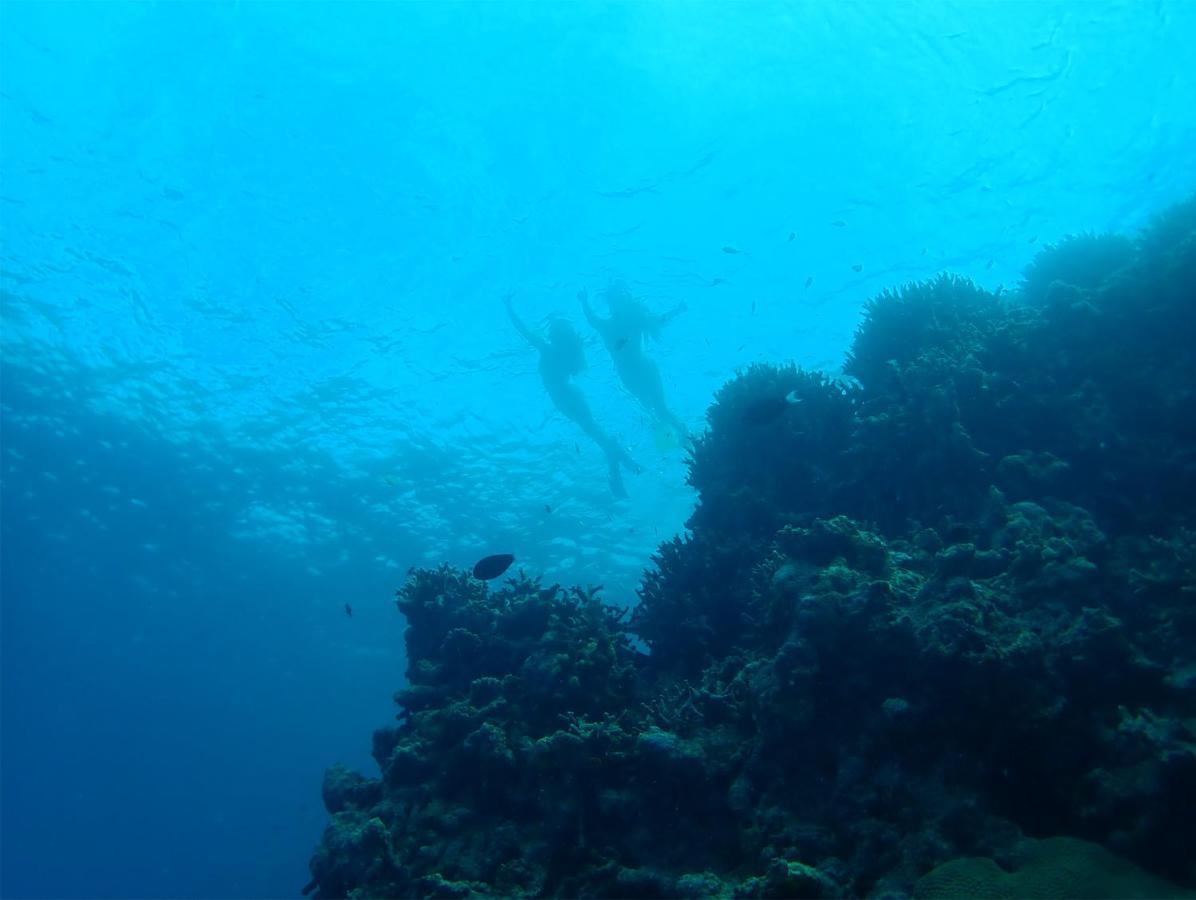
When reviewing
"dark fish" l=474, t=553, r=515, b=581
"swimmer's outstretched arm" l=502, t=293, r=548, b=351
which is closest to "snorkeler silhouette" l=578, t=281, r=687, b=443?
"swimmer's outstretched arm" l=502, t=293, r=548, b=351

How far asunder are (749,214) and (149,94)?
51.8ft

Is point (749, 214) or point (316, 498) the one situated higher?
point (316, 498)

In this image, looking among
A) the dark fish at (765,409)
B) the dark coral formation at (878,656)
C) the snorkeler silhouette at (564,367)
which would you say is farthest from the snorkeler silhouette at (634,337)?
the dark coral formation at (878,656)

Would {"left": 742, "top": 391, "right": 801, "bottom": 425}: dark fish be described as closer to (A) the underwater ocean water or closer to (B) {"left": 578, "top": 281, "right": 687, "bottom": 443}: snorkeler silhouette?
(A) the underwater ocean water

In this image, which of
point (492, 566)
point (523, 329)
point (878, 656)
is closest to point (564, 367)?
point (523, 329)

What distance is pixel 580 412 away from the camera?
2320cm

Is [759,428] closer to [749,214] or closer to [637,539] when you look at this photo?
[749,214]

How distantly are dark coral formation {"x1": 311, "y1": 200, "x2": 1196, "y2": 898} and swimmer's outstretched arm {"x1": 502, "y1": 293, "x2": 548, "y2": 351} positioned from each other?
12.0 m

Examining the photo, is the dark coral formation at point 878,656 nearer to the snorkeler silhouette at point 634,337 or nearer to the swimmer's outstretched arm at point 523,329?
the snorkeler silhouette at point 634,337

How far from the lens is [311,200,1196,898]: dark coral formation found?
479 cm

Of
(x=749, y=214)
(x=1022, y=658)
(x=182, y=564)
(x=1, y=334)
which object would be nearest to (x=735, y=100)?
(x=749, y=214)

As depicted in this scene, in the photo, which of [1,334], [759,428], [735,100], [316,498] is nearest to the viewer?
[759,428]

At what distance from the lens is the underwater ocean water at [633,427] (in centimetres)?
538

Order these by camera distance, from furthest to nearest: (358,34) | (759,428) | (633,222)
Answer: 1. (633,222)
2. (358,34)
3. (759,428)
